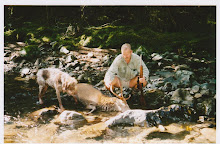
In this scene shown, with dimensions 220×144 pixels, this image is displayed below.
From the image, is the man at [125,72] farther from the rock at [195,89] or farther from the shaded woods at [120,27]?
the shaded woods at [120,27]

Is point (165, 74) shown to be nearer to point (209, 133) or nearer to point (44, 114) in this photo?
point (209, 133)

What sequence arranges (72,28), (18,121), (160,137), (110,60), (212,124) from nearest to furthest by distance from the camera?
(160,137), (212,124), (18,121), (110,60), (72,28)

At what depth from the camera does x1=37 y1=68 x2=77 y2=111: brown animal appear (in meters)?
6.11

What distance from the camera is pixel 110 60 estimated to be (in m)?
10.1

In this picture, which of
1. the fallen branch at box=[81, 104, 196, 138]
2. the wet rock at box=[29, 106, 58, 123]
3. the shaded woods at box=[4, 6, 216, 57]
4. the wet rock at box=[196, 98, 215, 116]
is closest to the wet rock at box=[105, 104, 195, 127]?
the fallen branch at box=[81, 104, 196, 138]

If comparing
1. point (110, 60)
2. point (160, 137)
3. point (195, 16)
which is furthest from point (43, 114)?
point (195, 16)

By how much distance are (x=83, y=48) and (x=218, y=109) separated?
8122 mm

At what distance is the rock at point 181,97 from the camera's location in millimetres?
6297

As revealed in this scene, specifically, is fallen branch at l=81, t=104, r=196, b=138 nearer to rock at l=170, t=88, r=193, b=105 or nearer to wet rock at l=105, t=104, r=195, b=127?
wet rock at l=105, t=104, r=195, b=127

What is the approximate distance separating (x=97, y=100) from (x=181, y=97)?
88.8 inches

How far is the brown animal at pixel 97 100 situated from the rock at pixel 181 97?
150 centimetres

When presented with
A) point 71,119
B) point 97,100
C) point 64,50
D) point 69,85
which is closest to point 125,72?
point 97,100

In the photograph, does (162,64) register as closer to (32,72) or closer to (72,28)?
(32,72)

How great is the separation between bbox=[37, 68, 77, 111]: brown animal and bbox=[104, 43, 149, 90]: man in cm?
93
